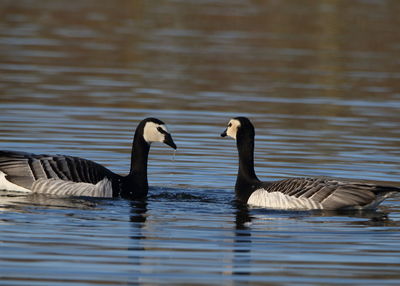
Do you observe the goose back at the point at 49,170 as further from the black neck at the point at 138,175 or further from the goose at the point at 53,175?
the black neck at the point at 138,175

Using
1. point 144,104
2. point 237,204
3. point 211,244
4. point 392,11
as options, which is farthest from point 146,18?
point 211,244

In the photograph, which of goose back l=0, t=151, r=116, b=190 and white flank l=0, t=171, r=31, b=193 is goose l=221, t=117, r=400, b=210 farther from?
white flank l=0, t=171, r=31, b=193

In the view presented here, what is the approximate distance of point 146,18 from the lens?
45688mm

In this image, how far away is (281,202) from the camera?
53.8 ft

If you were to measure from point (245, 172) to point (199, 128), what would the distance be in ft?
19.0

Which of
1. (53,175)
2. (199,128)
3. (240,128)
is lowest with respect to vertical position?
(53,175)

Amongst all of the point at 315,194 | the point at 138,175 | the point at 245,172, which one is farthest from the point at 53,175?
the point at 315,194

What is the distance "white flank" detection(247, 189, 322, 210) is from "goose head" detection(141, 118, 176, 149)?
6.11 feet

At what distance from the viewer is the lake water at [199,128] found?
41.4ft

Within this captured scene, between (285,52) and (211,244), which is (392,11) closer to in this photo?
(285,52)

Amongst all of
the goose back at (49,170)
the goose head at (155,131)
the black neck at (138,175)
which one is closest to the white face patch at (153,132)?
the goose head at (155,131)

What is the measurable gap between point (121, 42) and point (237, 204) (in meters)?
21.9

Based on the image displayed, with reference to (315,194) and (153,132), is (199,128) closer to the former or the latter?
(153,132)

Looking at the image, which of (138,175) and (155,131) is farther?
(155,131)
